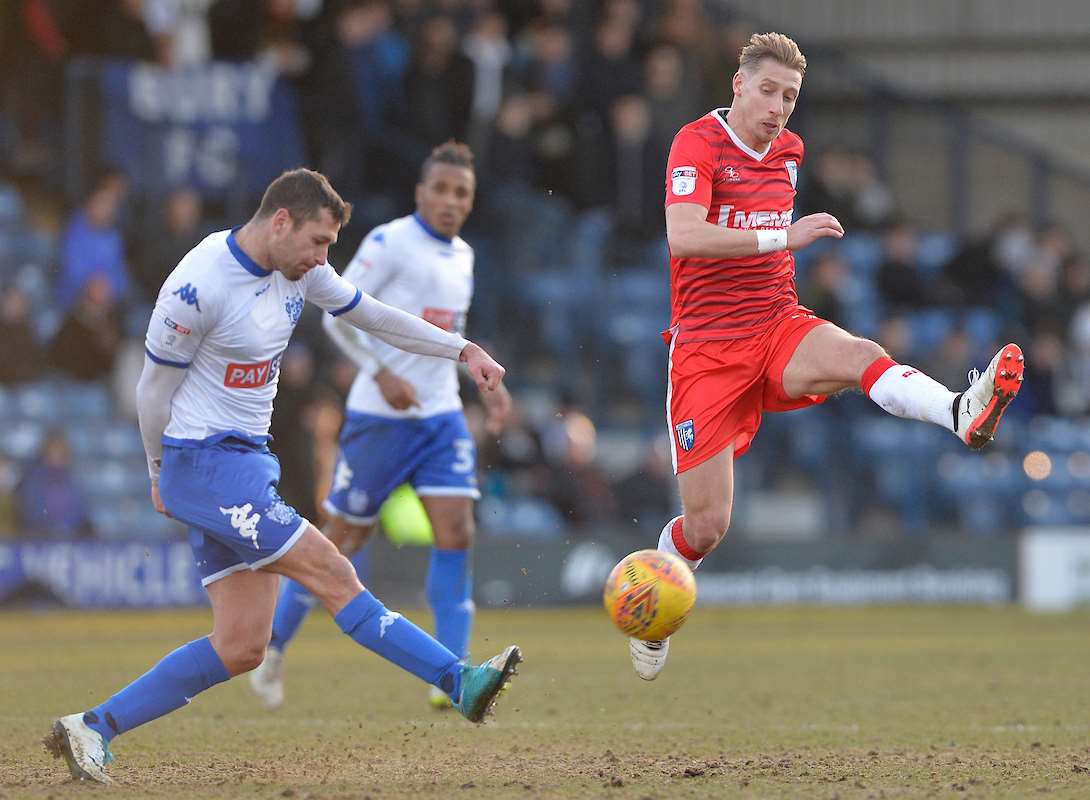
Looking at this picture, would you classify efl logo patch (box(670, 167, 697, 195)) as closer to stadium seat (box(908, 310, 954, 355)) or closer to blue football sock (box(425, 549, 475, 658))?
blue football sock (box(425, 549, 475, 658))

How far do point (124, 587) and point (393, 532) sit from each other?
8.80 feet

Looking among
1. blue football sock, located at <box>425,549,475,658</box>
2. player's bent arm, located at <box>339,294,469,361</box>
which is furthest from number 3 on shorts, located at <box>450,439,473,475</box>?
player's bent arm, located at <box>339,294,469,361</box>

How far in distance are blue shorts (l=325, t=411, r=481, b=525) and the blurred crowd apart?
698 cm

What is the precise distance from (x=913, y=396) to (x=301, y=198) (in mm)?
2711

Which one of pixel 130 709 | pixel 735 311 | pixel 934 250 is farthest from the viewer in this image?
pixel 934 250

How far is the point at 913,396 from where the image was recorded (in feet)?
25.0

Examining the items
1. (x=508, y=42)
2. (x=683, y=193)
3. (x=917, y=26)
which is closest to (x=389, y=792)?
(x=683, y=193)

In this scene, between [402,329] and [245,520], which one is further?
[402,329]

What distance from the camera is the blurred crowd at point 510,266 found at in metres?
18.2

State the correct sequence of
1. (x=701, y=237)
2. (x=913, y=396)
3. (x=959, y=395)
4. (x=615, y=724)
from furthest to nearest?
(x=615, y=724) → (x=701, y=237) → (x=913, y=396) → (x=959, y=395)

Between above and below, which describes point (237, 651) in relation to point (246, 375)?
below

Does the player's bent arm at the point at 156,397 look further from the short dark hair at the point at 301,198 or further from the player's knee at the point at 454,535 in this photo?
the player's knee at the point at 454,535

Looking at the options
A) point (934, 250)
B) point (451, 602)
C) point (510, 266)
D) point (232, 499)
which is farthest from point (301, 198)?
point (934, 250)

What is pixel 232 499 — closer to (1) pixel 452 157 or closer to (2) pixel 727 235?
(2) pixel 727 235
